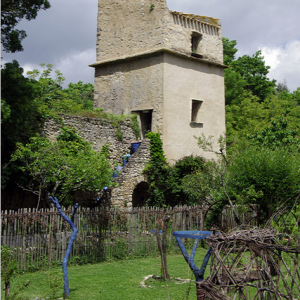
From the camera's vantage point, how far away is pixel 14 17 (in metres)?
12.9

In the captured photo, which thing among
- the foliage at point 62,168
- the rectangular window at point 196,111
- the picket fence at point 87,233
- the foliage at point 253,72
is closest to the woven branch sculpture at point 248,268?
the picket fence at point 87,233

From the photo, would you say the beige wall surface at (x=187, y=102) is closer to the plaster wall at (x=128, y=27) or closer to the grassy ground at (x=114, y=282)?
the plaster wall at (x=128, y=27)

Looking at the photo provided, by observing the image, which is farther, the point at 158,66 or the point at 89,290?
the point at 158,66

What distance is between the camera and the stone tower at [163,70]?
19.5 m

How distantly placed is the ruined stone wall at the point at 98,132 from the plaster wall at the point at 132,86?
1340mm

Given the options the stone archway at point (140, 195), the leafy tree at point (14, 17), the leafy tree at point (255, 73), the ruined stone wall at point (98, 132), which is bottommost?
the stone archway at point (140, 195)

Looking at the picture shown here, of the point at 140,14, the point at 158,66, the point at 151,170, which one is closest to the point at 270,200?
the point at 151,170

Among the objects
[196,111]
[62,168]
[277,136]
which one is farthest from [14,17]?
[277,136]

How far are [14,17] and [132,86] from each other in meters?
8.31

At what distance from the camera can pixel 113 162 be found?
61.4 ft

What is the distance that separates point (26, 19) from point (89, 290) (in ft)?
28.0

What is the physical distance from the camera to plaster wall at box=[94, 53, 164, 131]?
767 inches

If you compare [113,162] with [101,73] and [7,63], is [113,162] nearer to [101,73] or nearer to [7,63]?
[101,73]

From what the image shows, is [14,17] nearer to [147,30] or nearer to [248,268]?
[147,30]
